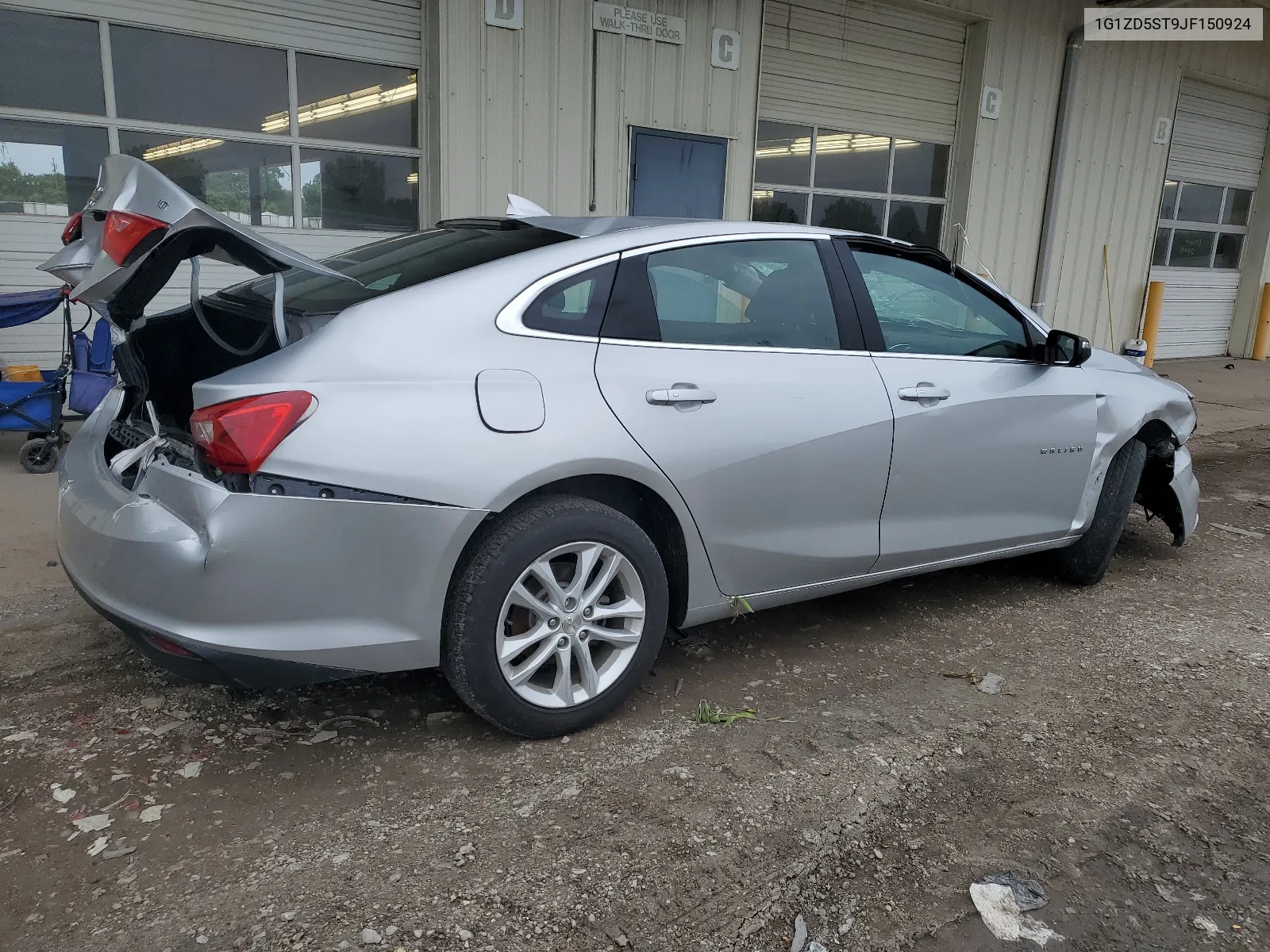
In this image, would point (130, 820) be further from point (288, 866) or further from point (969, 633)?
point (969, 633)

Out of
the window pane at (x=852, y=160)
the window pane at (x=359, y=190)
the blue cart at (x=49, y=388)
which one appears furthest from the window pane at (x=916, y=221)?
the blue cart at (x=49, y=388)

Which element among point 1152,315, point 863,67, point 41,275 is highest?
point 863,67

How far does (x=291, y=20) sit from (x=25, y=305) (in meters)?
2.98

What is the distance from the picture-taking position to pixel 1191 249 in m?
14.3

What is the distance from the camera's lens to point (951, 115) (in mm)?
11008

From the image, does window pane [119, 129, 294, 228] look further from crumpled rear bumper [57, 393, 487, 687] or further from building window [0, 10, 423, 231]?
crumpled rear bumper [57, 393, 487, 687]

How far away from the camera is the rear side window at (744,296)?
306cm

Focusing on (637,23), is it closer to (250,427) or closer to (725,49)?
(725,49)

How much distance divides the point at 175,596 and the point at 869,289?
2532 millimetres

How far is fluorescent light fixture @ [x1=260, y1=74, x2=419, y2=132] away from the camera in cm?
710

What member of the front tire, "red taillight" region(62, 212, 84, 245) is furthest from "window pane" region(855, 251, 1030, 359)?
"red taillight" region(62, 212, 84, 245)

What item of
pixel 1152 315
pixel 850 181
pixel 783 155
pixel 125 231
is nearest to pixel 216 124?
pixel 125 231

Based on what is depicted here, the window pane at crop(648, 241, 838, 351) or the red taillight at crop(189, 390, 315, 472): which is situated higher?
the window pane at crop(648, 241, 838, 351)

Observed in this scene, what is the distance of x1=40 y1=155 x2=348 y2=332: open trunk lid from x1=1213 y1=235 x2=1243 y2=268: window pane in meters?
16.0
